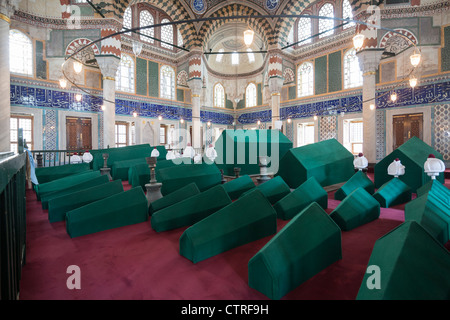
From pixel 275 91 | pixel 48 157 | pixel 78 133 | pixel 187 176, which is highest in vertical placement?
pixel 275 91

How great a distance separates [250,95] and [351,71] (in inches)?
263

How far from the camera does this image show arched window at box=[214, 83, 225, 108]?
16.2m

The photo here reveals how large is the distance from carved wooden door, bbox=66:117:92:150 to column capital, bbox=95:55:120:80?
2.93 m

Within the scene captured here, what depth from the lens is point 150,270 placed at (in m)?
1.46

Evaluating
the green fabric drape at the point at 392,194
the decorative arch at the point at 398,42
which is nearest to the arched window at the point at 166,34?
the decorative arch at the point at 398,42

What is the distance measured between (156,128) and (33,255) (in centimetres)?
1171

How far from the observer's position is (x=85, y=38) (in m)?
8.98

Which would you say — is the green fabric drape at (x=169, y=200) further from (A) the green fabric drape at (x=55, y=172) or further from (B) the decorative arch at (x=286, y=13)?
(B) the decorative arch at (x=286, y=13)

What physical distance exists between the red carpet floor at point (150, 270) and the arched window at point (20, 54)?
9.88 meters

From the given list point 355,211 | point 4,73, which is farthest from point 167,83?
point 355,211

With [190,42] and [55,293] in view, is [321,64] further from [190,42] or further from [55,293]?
[55,293]

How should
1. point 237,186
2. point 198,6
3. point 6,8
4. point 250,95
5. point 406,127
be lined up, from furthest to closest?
point 250,95 → point 198,6 → point 406,127 → point 6,8 → point 237,186

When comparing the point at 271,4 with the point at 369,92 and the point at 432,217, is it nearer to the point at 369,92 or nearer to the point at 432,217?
the point at 369,92
